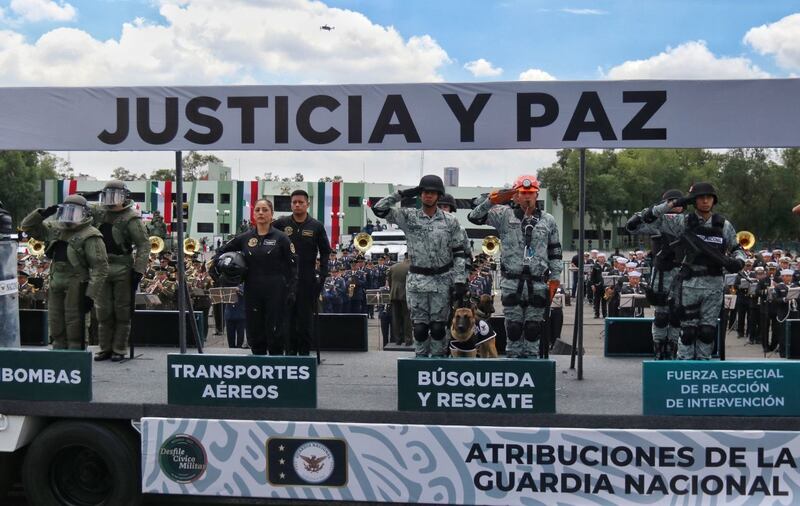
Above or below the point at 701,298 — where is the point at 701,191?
above

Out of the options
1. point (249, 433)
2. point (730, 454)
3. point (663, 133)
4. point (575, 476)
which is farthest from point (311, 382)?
point (663, 133)

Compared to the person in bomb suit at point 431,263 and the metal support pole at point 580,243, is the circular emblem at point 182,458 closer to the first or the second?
the person in bomb suit at point 431,263

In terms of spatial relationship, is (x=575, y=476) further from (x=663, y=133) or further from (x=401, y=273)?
(x=401, y=273)

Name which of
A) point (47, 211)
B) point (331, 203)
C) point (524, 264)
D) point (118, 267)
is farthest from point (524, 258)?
point (331, 203)

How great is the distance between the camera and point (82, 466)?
219 inches

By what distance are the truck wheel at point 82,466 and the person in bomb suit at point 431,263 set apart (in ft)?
7.91

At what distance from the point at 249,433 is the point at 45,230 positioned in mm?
3608

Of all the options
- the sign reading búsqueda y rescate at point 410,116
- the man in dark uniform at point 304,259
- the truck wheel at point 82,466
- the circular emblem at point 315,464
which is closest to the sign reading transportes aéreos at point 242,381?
the circular emblem at point 315,464

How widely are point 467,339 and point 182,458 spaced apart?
270cm

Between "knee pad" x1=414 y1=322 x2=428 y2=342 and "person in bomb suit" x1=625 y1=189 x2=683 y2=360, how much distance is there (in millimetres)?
1962

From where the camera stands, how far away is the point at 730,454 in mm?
4816

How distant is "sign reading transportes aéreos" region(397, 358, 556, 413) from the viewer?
16.4 ft

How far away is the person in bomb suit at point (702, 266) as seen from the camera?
611cm

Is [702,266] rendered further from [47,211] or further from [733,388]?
[47,211]
